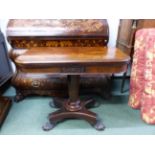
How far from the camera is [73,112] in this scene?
1.44 m

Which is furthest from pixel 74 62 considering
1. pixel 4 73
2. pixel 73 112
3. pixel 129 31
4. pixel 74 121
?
pixel 4 73

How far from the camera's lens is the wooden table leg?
140 cm

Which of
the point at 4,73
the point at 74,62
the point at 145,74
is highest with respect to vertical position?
the point at 74,62

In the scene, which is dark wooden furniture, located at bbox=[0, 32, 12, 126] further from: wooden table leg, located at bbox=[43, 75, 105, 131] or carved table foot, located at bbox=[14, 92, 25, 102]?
wooden table leg, located at bbox=[43, 75, 105, 131]

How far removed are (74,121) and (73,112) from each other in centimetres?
10

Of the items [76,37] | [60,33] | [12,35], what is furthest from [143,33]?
[12,35]

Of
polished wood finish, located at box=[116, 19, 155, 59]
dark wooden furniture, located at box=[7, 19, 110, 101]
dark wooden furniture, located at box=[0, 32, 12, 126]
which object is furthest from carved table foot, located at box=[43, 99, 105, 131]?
polished wood finish, located at box=[116, 19, 155, 59]

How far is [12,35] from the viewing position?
1576 mm

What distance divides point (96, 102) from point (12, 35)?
1022 millimetres

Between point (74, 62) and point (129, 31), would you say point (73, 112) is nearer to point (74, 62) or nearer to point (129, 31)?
point (74, 62)

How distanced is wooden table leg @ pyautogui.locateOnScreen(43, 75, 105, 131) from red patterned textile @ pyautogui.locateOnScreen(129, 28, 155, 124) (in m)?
0.41

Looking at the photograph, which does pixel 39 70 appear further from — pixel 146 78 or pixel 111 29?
pixel 111 29
